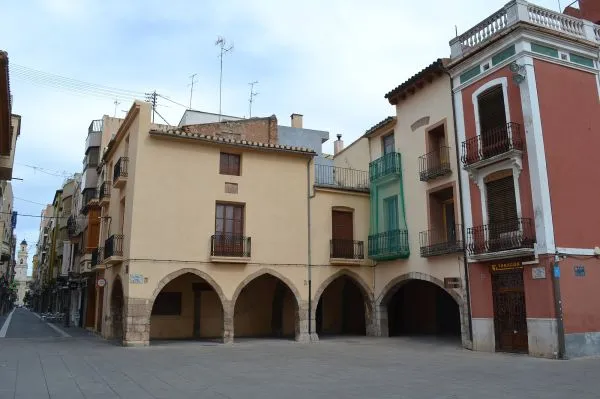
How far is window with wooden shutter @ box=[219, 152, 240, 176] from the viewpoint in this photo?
70.4 feet

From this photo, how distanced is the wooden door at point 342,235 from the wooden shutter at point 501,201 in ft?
24.7

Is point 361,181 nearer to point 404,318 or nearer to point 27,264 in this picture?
point 404,318

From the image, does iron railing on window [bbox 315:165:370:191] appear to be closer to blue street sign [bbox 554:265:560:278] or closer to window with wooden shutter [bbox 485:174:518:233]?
window with wooden shutter [bbox 485:174:518:233]

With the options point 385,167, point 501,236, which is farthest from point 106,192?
point 501,236

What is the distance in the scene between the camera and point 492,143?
660 inches

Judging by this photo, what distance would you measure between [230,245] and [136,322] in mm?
→ 4549

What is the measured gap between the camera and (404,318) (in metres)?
25.3

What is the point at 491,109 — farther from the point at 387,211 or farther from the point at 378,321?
the point at 378,321

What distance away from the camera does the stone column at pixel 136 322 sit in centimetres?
1861

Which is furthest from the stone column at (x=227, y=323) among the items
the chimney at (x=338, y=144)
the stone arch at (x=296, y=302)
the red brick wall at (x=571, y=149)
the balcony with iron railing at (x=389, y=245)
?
the chimney at (x=338, y=144)

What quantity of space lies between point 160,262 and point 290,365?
842 centimetres

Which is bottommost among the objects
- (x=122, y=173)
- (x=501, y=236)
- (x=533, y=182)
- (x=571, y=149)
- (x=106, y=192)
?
(x=501, y=236)

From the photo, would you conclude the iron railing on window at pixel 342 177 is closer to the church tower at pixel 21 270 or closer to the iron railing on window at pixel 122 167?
the iron railing on window at pixel 122 167

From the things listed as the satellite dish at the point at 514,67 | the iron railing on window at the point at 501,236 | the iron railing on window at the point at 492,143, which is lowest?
the iron railing on window at the point at 501,236
